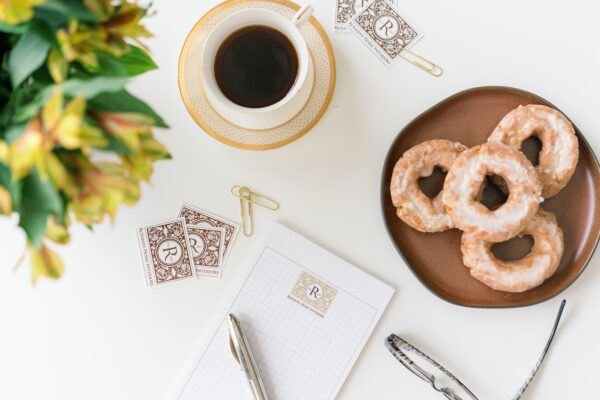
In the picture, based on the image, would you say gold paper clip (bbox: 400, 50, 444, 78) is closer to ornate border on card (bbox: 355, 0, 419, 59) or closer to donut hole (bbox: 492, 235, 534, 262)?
ornate border on card (bbox: 355, 0, 419, 59)

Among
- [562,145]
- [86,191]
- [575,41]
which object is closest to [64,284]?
[86,191]

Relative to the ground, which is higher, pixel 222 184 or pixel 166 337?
pixel 222 184

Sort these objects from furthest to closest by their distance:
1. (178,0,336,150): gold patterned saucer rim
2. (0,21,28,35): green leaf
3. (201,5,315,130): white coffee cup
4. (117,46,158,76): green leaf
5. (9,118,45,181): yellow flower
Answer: (178,0,336,150): gold patterned saucer rim < (201,5,315,130): white coffee cup < (117,46,158,76): green leaf < (0,21,28,35): green leaf < (9,118,45,181): yellow flower

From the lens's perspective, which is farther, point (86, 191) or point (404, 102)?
point (404, 102)

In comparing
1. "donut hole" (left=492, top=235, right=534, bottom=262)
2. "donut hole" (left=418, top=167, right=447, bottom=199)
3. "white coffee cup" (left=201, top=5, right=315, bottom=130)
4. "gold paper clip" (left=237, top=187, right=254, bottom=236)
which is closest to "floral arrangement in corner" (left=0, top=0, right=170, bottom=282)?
"white coffee cup" (left=201, top=5, right=315, bottom=130)

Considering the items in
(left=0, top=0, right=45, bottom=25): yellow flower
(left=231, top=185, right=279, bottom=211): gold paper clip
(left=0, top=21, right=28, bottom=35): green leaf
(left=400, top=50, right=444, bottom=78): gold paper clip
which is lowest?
(left=231, top=185, right=279, bottom=211): gold paper clip

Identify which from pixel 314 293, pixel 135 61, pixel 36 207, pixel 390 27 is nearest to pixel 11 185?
pixel 36 207

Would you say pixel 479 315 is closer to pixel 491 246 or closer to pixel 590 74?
pixel 491 246
